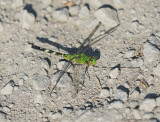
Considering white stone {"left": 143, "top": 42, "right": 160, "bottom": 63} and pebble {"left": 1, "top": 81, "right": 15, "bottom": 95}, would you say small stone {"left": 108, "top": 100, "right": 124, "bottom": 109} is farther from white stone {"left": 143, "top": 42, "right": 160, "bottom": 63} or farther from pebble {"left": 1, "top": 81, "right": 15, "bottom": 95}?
pebble {"left": 1, "top": 81, "right": 15, "bottom": 95}

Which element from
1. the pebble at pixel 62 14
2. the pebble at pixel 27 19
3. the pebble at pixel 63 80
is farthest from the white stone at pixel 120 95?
the pebble at pixel 27 19

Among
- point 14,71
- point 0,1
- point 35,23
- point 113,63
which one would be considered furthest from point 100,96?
point 0,1

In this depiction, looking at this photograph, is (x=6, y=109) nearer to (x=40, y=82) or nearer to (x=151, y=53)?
(x=40, y=82)

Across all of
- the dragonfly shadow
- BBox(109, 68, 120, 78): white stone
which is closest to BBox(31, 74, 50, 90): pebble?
the dragonfly shadow

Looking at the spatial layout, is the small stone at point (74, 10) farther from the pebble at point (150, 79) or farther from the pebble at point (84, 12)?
the pebble at point (150, 79)

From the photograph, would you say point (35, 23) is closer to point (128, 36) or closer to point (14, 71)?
point (14, 71)

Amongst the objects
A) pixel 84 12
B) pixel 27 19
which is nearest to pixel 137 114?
pixel 84 12
